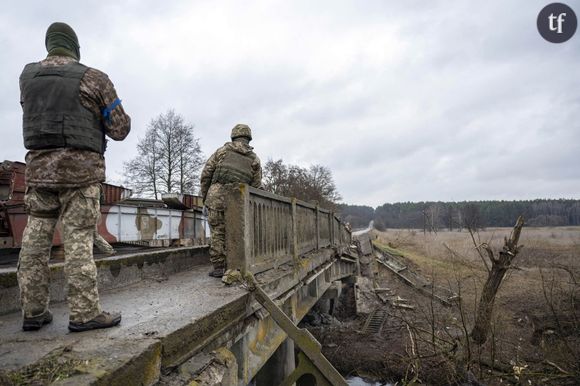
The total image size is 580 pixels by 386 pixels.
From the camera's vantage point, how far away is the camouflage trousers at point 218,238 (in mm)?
4668

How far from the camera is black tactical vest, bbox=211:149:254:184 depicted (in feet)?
14.9

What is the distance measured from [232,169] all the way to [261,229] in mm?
860

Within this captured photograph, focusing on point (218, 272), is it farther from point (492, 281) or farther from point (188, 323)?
point (492, 281)

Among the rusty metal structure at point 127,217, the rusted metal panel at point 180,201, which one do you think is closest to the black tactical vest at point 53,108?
the rusty metal structure at point 127,217

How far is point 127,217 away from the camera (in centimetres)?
1184

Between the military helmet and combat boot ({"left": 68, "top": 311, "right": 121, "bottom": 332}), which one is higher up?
the military helmet

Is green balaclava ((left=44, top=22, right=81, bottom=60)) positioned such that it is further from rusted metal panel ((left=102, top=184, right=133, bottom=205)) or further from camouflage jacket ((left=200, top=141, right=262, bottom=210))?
rusted metal panel ((left=102, top=184, right=133, bottom=205))

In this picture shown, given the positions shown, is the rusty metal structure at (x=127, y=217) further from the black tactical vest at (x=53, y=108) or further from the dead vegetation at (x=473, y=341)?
the dead vegetation at (x=473, y=341)

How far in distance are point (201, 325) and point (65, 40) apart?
2.26 metres

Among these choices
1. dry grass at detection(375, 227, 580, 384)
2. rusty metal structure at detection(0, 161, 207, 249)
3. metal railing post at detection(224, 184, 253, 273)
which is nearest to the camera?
metal railing post at detection(224, 184, 253, 273)

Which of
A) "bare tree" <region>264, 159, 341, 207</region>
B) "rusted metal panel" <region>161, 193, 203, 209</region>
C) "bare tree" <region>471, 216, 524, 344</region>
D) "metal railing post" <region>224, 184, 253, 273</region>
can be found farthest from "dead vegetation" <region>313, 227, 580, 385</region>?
"bare tree" <region>264, 159, 341, 207</region>

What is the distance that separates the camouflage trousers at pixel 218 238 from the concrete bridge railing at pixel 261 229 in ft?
Result: 2.02

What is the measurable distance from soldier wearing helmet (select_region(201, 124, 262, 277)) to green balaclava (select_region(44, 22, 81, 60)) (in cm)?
219

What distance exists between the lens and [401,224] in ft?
307
